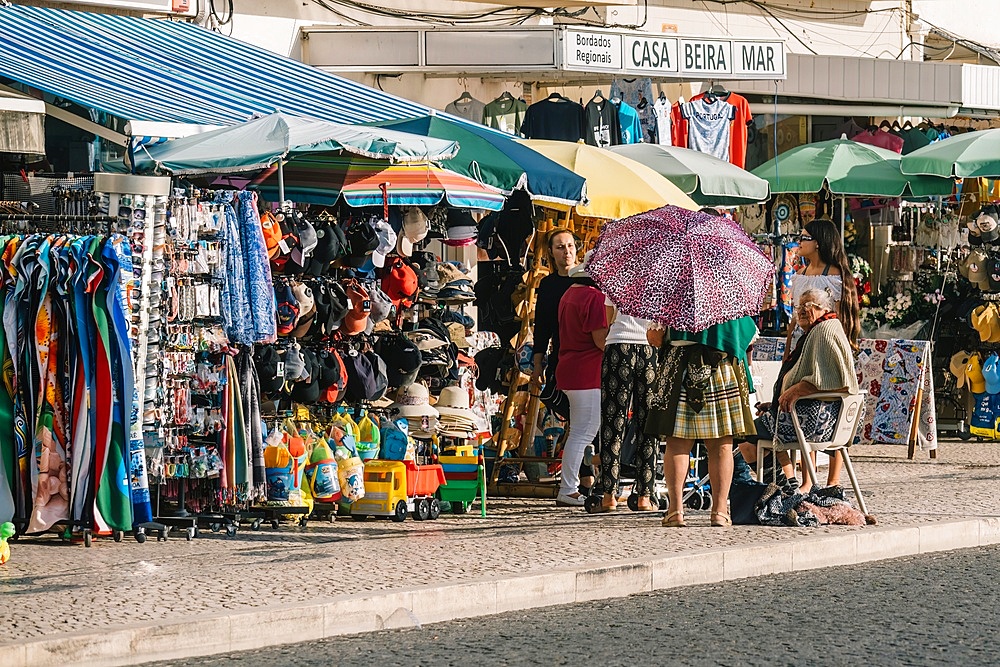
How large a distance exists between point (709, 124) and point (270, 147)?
1077cm

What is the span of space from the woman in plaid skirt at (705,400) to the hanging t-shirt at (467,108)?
8.49 metres

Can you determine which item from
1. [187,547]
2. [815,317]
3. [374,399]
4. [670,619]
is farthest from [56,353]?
[815,317]

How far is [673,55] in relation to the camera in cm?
1919

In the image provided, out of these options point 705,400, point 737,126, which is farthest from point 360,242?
point 737,126

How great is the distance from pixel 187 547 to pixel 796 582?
3.66 metres

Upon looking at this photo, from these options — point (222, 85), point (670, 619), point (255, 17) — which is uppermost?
point (255, 17)

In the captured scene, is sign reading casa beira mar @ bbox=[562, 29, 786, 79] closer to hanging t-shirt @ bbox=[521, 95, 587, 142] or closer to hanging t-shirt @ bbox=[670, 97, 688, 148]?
hanging t-shirt @ bbox=[521, 95, 587, 142]

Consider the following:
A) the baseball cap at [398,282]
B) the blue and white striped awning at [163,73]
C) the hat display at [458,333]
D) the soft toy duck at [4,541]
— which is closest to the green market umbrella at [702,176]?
the blue and white striped awning at [163,73]

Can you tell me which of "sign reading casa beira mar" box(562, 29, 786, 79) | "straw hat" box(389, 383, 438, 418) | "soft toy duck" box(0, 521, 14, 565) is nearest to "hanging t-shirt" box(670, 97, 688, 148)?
"sign reading casa beira mar" box(562, 29, 786, 79)

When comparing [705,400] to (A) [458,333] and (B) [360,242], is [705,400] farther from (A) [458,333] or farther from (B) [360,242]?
(A) [458,333]

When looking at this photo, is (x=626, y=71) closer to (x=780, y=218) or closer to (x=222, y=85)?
(x=780, y=218)

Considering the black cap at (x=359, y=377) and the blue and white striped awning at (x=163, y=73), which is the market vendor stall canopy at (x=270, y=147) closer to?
the blue and white striped awning at (x=163, y=73)

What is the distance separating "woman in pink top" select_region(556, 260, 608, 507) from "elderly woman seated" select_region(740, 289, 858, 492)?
1.44 metres

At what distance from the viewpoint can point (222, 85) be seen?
1424 centimetres
